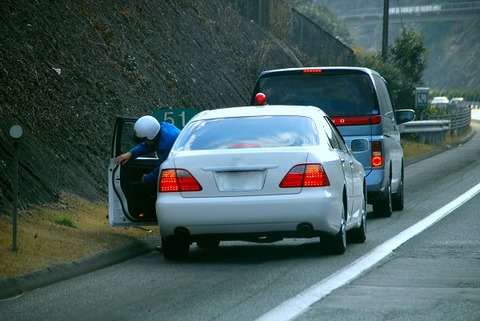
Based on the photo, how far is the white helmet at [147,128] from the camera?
47.0 feet

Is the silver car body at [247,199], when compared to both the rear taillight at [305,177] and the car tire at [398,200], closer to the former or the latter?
the rear taillight at [305,177]

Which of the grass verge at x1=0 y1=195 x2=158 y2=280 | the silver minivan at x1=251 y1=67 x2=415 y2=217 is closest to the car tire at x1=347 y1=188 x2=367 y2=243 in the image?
the grass verge at x1=0 y1=195 x2=158 y2=280

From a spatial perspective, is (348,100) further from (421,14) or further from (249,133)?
(421,14)

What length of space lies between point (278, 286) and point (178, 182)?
226 centimetres

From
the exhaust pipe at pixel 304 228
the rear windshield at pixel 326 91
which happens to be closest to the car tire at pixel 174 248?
the exhaust pipe at pixel 304 228

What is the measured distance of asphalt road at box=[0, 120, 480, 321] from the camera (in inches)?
376

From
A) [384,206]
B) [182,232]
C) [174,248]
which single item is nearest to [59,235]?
[174,248]

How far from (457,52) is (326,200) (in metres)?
124

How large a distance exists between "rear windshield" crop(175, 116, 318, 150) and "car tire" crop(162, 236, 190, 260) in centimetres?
97

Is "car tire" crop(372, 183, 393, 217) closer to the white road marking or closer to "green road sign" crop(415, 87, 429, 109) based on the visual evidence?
the white road marking

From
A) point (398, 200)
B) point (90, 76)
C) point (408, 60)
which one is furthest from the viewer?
point (408, 60)

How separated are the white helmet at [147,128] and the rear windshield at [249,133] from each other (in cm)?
75

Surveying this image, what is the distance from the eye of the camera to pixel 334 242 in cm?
1335

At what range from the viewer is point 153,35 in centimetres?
2895
